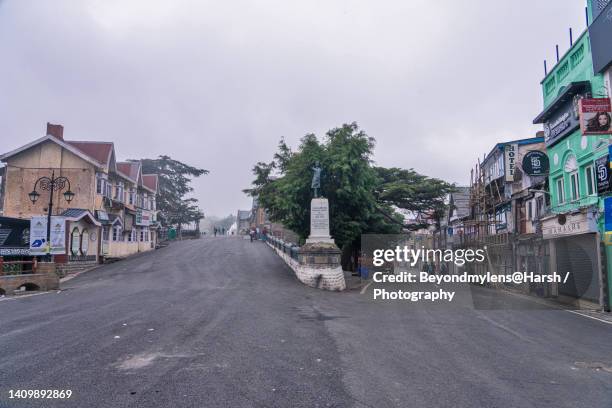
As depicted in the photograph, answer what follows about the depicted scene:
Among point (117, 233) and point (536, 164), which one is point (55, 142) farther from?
point (536, 164)

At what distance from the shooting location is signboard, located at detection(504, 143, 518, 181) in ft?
89.5

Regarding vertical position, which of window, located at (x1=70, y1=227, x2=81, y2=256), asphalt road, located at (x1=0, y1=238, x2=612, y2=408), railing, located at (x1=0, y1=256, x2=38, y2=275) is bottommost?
asphalt road, located at (x1=0, y1=238, x2=612, y2=408)

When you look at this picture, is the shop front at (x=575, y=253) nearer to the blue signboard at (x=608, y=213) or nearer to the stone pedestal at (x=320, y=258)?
the blue signboard at (x=608, y=213)

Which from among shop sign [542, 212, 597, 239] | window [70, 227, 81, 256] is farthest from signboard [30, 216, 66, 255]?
→ shop sign [542, 212, 597, 239]

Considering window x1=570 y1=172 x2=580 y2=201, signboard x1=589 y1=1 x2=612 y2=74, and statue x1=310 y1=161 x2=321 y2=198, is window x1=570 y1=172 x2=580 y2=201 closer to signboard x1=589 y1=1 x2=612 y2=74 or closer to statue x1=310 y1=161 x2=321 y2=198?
signboard x1=589 y1=1 x2=612 y2=74

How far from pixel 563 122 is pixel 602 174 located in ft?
15.1

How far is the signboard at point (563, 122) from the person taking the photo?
1772 centimetres

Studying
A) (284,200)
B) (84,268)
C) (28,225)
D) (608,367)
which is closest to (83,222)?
(84,268)

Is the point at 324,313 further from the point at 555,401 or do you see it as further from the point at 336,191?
the point at 336,191

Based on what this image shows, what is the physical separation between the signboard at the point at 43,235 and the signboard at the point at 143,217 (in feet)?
54.4

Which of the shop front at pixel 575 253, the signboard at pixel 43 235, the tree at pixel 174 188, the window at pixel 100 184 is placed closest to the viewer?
the shop front at pixel 575 253

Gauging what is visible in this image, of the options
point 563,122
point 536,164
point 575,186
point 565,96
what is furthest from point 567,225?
point 565,96

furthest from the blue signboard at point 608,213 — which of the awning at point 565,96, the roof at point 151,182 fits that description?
the roof at point 151,182

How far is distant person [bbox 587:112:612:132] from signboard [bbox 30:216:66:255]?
983 inches
